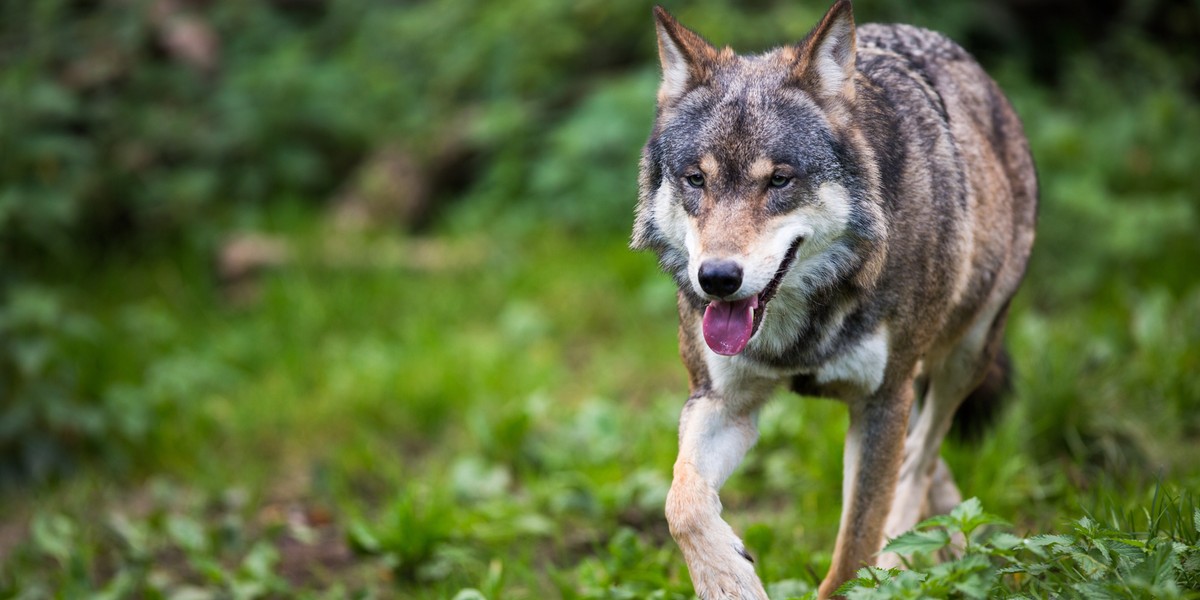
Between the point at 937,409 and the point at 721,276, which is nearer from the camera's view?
the point at 721,276

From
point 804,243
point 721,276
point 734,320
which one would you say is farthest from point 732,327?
point 804,243

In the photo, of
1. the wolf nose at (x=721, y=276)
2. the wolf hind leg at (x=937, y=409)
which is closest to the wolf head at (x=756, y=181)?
the wolf nose at (x=721, y=276)

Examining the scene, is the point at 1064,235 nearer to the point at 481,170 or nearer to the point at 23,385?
the point at 481,170

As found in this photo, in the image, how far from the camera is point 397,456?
602 centimetres

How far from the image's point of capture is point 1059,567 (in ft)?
10.4

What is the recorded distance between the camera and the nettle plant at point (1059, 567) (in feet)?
8.92

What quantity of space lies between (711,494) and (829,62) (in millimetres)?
1332

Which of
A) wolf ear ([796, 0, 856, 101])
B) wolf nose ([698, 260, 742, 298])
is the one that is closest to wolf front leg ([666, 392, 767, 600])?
wolf nose ([698, 260, 742, 298])

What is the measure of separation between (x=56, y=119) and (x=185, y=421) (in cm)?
283

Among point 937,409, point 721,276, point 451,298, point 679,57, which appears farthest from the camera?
point 451,298

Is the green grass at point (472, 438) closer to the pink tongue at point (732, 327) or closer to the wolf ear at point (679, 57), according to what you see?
the pink tongue at point (732, 327)

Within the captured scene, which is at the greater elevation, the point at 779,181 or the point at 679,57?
the point at 679,57

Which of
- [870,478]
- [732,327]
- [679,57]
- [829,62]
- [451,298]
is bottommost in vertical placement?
[870,478]

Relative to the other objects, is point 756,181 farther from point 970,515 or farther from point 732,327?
point 970,515
